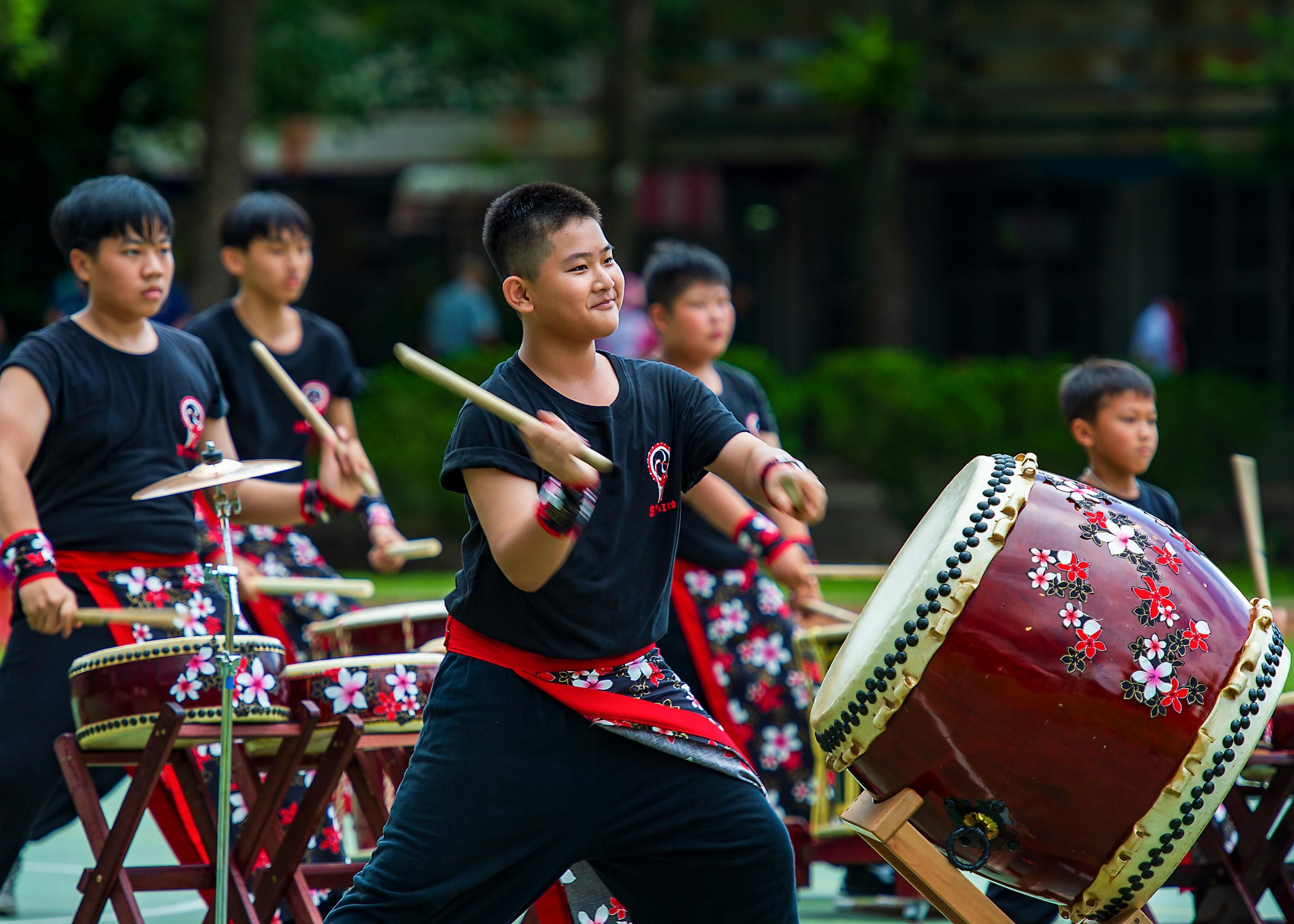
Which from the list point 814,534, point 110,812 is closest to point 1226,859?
point 110,812

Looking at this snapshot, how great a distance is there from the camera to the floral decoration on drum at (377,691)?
154 inches

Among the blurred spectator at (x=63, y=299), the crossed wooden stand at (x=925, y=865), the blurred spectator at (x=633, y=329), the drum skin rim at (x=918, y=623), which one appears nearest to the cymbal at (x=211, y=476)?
the drum skin rim at (x=918, y=623)

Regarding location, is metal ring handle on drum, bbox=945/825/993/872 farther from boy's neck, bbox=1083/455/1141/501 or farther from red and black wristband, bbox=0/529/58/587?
red and black wristband, bbox=0/529/58/587

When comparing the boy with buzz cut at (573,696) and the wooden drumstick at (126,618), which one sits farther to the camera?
the wooden drumstick at (126,618)

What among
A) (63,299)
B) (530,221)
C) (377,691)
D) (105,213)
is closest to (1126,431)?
(377,691)

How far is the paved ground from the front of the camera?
16.5 feet

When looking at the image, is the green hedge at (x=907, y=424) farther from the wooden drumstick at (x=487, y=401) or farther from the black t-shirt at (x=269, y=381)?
the wooden drumstick at (x=487, y=401)

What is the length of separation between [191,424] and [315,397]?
1031 mm

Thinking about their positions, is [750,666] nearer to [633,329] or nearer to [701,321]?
[701,321]

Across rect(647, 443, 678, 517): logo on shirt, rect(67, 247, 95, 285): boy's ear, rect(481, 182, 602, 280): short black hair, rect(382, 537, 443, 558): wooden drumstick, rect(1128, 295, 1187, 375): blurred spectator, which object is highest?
rect(481, 182, 602, 280): short black hair

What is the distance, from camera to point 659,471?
302 cm

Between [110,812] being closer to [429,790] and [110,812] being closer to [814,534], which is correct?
[429,790]

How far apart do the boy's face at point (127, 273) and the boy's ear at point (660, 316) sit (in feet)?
4.65

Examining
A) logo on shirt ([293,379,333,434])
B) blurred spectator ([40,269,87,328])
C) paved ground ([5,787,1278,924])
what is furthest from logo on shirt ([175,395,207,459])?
blurred spectator ([40,269,87,328])
